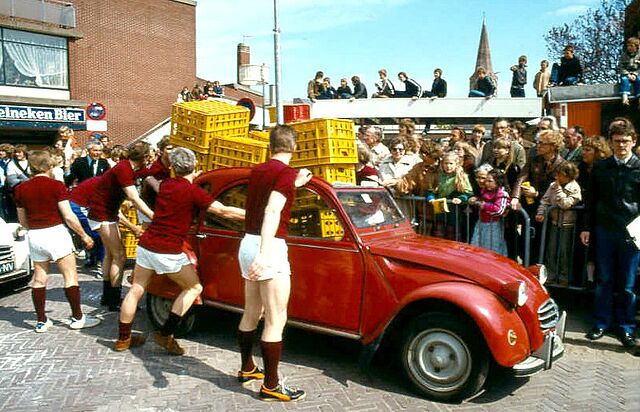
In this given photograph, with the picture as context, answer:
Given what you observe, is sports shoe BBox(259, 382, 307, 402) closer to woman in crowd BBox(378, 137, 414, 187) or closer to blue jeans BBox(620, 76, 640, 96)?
woman in crowd BBox(378, 137, 414, 187)

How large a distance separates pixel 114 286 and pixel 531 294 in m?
4.72

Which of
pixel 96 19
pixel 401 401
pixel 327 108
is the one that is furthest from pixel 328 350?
pixel 96 19

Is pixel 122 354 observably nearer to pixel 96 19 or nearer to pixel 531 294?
pixel 531 294

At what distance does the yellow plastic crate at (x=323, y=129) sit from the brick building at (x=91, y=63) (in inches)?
641

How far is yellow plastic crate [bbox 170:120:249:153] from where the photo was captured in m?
6.26

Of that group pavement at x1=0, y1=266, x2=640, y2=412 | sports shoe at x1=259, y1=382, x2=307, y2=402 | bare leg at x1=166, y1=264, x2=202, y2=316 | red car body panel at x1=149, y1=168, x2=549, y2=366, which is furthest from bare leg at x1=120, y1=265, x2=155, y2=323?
sports shoe at x1=259, y1=382, x2=307, y2=402

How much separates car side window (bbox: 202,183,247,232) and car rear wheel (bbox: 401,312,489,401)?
6.30ft

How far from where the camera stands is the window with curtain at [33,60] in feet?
83.7

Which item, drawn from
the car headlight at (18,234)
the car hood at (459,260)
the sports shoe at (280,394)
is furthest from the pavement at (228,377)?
the car headlight at (18,234)

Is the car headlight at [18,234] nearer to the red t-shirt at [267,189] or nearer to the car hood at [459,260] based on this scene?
the red t-shirt at [267,189]

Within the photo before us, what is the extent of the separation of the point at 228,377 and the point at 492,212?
11.5ft

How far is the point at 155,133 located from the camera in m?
30.6

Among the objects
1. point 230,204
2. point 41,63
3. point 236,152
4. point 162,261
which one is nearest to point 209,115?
point 236,152

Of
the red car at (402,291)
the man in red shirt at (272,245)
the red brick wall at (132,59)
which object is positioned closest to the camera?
the man in red shirt at (272,245)
